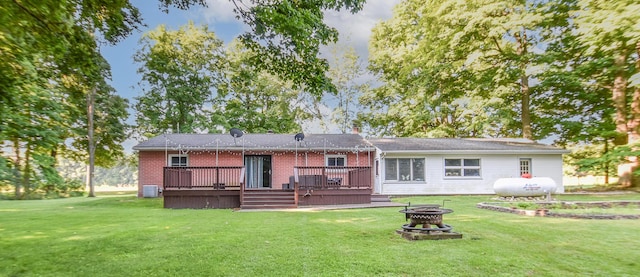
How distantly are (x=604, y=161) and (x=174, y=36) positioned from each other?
31.4m

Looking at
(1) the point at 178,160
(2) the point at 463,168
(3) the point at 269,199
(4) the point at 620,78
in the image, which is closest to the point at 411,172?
(2) the point at 463,168

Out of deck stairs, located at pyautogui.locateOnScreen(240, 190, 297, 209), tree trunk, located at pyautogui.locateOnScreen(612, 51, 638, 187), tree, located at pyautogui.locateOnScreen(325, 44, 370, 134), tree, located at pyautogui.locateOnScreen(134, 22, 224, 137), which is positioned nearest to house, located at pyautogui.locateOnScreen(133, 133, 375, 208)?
deck stairs, located at pyautogui.locateOnScreen(240, 190, 297, 209)

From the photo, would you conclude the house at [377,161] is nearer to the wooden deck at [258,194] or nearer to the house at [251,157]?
the house at [251,157]

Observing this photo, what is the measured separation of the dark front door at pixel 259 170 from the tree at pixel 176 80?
36.9 feet

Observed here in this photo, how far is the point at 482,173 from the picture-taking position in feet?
62.7

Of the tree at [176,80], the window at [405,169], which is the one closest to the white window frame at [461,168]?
the window at [405,169]

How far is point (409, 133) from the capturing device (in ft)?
93.8

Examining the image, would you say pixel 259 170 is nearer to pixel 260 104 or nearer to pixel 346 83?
pixel 260 104

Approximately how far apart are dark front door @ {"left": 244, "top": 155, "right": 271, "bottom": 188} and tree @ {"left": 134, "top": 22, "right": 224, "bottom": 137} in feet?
36.9

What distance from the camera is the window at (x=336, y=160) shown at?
19203mm

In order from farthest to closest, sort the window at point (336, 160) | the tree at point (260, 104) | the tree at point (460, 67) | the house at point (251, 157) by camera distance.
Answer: the tree at point (260, 104) → the tree at point (460, 67) → the window at point (336, 160) → the house at point (251, 157)

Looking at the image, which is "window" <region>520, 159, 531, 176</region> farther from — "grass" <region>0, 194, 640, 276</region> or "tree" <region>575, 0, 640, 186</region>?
"grass" <region>0, 194, 640, 276</region>

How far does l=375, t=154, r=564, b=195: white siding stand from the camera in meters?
19.0

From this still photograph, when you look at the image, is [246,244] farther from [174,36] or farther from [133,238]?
[174,36]
